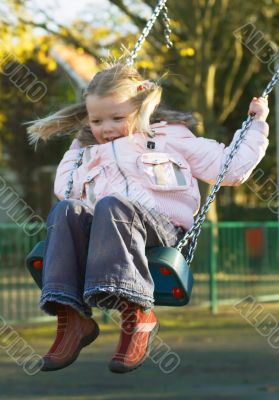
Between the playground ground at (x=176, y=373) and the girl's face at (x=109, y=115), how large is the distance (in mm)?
3815

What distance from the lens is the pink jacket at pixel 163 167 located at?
14.1 feet

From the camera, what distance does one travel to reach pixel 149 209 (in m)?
4.23

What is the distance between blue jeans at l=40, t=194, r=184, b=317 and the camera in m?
3.96

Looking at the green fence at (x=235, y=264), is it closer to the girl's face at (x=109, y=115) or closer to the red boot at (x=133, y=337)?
the girl's face at (x=109, y=115)

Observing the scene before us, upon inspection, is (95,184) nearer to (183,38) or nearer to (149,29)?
(149,29)

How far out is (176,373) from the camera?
891cm

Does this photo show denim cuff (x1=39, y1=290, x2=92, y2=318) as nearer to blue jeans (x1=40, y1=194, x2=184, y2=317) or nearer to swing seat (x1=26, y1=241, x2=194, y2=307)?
blue jeans (x1=40, y1=194, x2=184, y2=317)

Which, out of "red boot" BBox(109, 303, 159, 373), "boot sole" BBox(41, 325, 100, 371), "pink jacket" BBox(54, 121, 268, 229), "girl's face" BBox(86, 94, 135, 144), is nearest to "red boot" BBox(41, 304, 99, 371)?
"boot sole" BBox(41, 325, 100, 371)

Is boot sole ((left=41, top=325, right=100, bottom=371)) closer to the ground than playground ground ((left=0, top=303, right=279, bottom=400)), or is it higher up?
higher up

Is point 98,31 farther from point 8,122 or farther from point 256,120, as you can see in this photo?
point 256,120

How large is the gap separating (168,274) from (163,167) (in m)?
0.51

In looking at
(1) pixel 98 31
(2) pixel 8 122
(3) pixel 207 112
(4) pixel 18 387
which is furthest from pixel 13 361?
(2) pixel 8 122

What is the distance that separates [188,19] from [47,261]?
39.3ft

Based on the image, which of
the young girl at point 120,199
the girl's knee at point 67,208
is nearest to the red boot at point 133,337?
the young girl at point 120,199
